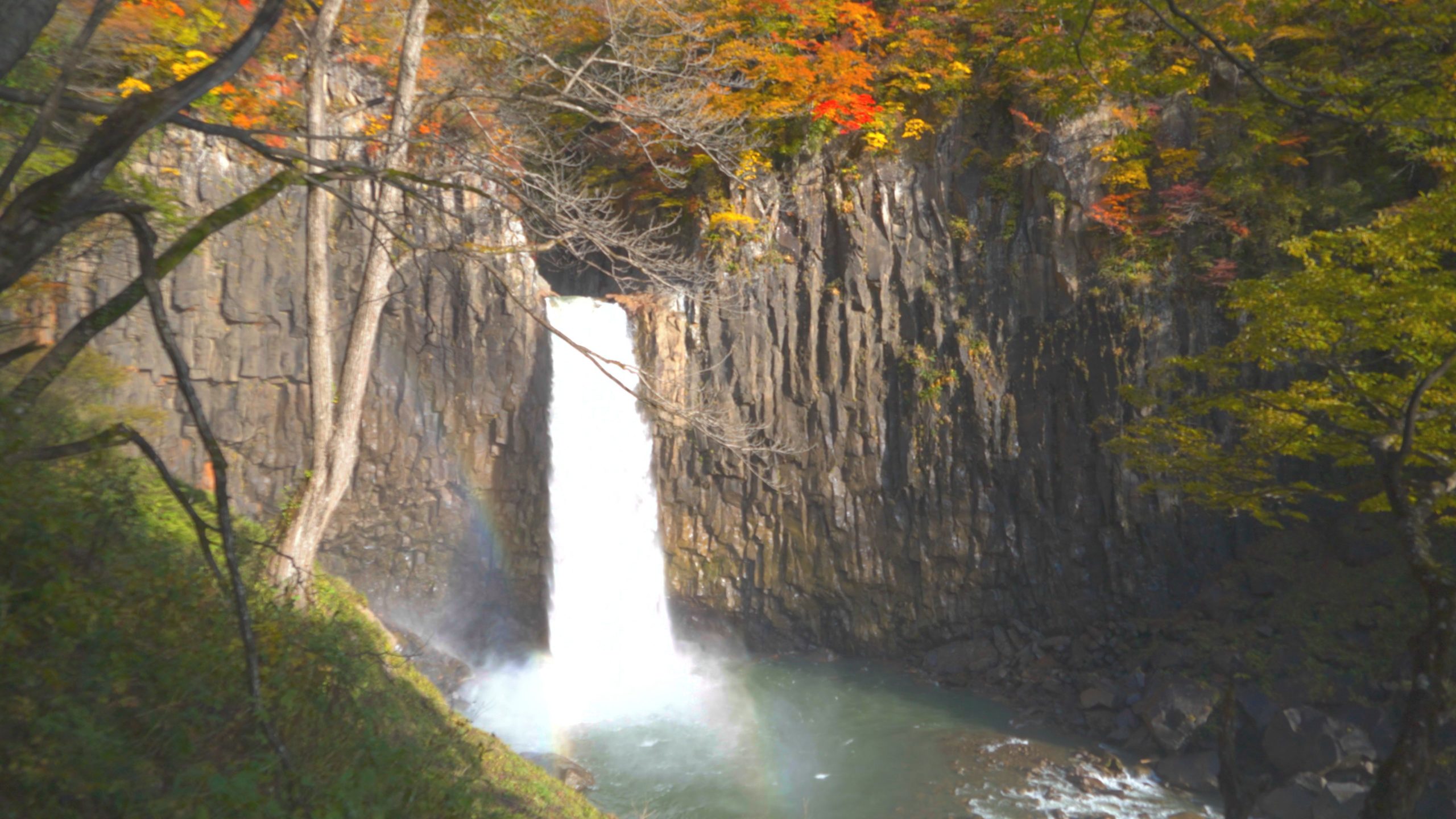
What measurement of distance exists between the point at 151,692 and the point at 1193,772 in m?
11.8

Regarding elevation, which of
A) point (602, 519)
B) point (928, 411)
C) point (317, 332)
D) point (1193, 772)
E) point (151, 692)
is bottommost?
point (1193, 772)

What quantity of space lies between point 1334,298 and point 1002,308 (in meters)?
7.29

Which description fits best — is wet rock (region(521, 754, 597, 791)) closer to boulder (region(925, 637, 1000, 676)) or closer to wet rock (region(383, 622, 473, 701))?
wet rock (region(383, 622, 473, 701))

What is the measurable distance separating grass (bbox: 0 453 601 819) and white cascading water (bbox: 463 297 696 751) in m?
9.21

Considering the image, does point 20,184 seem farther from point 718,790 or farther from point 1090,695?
point 1090,695

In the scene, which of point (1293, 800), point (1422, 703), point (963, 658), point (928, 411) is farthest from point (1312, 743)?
point (928, 411)

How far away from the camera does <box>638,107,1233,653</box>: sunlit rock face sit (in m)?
14.1

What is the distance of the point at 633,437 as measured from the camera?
618 inches

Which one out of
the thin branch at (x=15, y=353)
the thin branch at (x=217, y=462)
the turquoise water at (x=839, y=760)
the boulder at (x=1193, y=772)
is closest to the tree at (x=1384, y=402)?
the boulder at (x=1193, y=772)

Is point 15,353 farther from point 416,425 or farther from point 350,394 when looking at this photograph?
point 416,425

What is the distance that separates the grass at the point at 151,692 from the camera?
2.86 m

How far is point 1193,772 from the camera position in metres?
10.7

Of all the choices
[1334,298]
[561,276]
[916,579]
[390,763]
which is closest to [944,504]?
[916,579]

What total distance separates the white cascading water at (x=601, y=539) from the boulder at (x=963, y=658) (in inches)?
178
